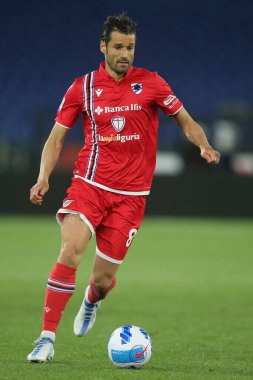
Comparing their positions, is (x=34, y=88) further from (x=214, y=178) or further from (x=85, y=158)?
(x=85, y=158)

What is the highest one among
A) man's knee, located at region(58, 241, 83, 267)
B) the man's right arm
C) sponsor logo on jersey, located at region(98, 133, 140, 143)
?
sponsor logo on jersey, located at region(98, 133, 140, 143)

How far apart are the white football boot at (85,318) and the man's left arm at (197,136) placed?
5.50 feet

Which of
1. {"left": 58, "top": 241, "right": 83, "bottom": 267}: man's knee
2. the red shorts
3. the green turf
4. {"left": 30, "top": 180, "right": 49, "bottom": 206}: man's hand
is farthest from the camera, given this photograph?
the red shorts

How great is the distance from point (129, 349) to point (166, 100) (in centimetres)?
185

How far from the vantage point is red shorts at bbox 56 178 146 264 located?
21.2ft

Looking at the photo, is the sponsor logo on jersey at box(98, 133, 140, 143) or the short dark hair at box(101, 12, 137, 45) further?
the sponsor logo on jersey at box(98, 133, 140, 143)

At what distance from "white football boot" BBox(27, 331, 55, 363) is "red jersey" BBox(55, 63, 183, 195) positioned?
117 cm

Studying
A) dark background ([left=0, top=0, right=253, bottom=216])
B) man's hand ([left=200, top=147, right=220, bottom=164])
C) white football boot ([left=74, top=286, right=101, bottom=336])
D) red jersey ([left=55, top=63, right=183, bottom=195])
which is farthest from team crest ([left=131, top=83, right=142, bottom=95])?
dark background ([left=0, top=0, right=253, bottom=216])

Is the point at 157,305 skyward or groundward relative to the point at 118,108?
groundward

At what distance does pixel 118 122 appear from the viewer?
662 centimetres

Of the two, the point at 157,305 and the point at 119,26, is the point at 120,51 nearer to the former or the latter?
the point at 119,26

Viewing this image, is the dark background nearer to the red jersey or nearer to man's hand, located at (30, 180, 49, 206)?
the red jersey

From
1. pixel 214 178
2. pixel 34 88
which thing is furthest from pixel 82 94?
pixel 34 88

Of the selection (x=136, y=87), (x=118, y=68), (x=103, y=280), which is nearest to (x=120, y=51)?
(x=118, y=68)
